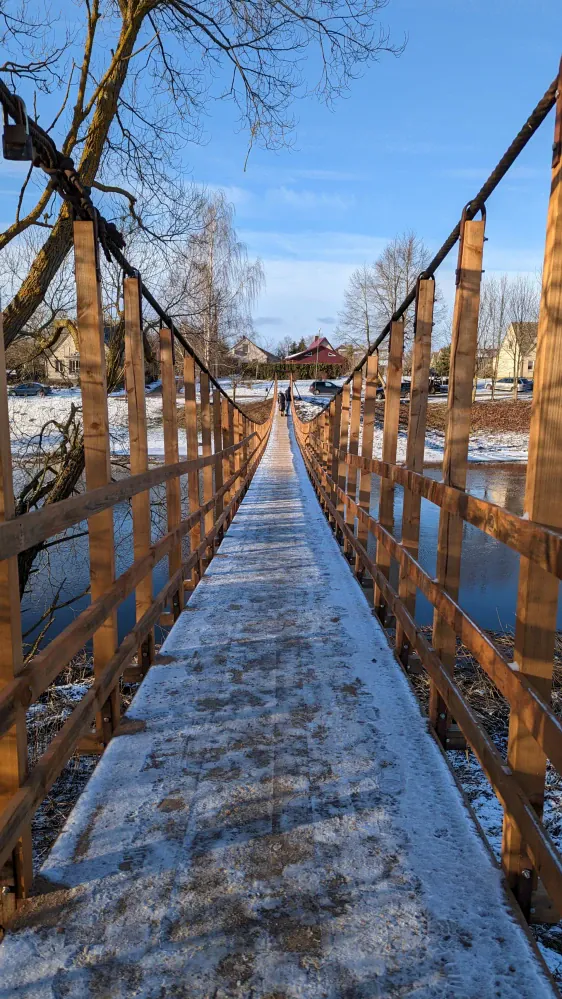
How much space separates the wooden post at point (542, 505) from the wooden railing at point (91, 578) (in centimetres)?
110

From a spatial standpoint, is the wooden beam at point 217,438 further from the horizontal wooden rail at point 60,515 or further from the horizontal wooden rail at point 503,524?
the horizontal wooden rail at point 503,524

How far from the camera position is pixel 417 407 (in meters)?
2.79

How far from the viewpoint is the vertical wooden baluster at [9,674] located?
55.9 inches

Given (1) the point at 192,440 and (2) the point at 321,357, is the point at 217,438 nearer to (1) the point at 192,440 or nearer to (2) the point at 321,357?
(1) the point at 192,440

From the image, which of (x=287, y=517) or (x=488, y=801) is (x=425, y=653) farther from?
(x=287, y=517)

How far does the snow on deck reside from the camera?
1.27 metres

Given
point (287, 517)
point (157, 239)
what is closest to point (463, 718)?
point (287, 517)

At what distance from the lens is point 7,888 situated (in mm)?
1450

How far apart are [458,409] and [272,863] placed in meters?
1.41

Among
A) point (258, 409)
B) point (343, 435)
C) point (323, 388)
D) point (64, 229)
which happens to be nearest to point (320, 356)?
point (323, 388)

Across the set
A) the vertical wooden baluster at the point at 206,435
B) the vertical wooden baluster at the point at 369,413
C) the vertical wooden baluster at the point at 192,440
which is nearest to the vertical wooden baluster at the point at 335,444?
the vertical wooden baluster at the point at 206,435

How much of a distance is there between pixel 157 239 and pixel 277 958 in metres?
6.86

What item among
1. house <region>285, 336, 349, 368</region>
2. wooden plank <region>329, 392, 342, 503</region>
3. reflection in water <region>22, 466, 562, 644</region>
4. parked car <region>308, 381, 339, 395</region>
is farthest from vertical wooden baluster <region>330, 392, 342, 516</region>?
house <region>285, 336, 349, 368</region>

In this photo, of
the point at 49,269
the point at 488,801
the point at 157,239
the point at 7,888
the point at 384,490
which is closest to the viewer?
the point at 7,888
